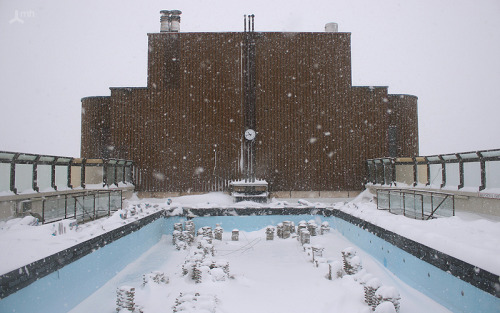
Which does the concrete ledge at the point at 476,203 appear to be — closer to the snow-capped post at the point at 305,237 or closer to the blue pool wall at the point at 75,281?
the snow-capped post at the point at 305,237

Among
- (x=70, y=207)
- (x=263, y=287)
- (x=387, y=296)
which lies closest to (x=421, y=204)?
(x=387, y=296)

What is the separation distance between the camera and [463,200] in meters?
11.2

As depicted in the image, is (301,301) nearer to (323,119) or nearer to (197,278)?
(197,278)

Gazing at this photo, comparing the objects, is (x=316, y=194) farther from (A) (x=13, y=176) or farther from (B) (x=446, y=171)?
(A) (x=13, y=176)

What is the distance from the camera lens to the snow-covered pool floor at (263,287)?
584 centimetres

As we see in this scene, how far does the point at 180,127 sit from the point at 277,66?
633 centimetres

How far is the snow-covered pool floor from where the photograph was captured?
230 inches

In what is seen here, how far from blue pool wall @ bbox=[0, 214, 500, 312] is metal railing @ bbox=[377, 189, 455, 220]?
1304 mm

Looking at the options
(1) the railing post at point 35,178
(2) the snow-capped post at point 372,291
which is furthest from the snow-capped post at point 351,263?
(1) the railing post at point 35,178

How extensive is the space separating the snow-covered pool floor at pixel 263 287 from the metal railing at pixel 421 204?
70.3 inches

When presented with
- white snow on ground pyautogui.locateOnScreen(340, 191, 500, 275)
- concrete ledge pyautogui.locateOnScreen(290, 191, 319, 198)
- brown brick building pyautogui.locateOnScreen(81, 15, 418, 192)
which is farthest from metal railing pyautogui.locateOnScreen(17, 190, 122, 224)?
concrete ledge pyautogui.locateOnScreen(290, 191, 319, 198)

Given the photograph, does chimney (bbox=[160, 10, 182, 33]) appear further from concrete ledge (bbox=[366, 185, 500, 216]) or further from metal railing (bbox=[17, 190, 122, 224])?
concrete ledge (bbox=[366, 185, 500, 216])

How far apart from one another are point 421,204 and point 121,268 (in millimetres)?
7957

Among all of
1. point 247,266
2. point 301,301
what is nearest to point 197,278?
point 247,266
